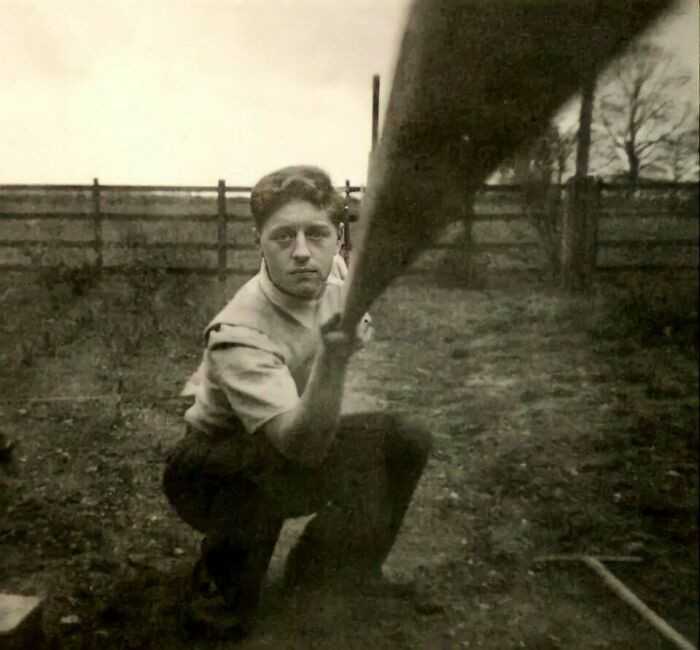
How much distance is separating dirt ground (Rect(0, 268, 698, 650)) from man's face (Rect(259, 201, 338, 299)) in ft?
0.68

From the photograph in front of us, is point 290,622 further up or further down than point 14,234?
further down

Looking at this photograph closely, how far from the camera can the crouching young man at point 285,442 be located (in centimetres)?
85

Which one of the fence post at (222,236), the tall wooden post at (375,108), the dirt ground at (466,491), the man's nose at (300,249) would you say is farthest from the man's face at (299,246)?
the fence post at (222,236)

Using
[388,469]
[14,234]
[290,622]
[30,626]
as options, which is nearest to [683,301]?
[388,469]

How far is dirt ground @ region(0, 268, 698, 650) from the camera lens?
0.81 meters

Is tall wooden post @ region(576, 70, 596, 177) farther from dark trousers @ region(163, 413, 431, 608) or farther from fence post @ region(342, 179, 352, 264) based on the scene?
dark trousers @ region(163, 413, 431, 608)

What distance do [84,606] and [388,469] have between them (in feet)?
1.49

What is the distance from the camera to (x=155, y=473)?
1.45 metres

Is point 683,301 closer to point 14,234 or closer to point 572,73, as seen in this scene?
point 572,73

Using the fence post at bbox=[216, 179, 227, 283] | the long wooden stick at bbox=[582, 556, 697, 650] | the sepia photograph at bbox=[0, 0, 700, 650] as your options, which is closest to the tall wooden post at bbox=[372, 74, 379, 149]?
the sepia photograph at bbox=[0, 0, 700, 650]

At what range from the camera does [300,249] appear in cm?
87

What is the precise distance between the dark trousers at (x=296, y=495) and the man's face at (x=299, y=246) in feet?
0.62

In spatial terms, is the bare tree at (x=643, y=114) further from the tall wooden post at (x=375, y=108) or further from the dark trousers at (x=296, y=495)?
the dark trousers at (x=296, y=495)

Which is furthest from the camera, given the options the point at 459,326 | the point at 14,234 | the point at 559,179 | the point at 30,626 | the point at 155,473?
the point at 14,234
